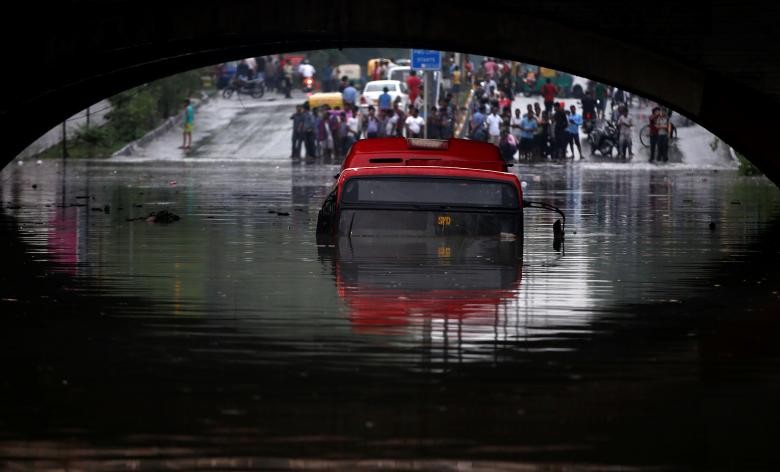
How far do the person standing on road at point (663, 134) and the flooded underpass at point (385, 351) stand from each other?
115 feet

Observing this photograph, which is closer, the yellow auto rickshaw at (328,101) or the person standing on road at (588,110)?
the person standing on road at (588,110)

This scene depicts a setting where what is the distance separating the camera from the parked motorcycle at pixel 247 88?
8031 centimetres

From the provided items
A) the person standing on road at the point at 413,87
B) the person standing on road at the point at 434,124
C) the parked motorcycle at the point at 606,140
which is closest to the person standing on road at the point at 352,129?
the person standing on road at the point at 434,124

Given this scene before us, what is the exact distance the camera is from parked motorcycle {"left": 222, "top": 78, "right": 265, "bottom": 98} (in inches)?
3162

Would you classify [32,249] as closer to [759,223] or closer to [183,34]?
[183,34]

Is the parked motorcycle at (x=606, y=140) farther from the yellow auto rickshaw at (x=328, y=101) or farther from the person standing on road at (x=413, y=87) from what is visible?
the yellow auto rickshaw at (x=328, y=101)

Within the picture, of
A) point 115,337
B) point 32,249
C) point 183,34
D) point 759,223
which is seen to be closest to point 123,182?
point 183,34

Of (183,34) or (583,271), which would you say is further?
(183,34)

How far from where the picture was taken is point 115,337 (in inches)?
521

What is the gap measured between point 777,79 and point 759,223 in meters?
3.51

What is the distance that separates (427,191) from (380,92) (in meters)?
55.0

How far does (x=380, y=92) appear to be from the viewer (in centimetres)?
7525

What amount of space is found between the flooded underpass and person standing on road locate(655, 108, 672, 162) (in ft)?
115

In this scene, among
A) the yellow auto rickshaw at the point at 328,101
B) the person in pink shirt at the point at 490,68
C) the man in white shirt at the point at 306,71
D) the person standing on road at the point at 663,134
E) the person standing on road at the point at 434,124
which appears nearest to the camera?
the person standing on road at the point at 663,134
